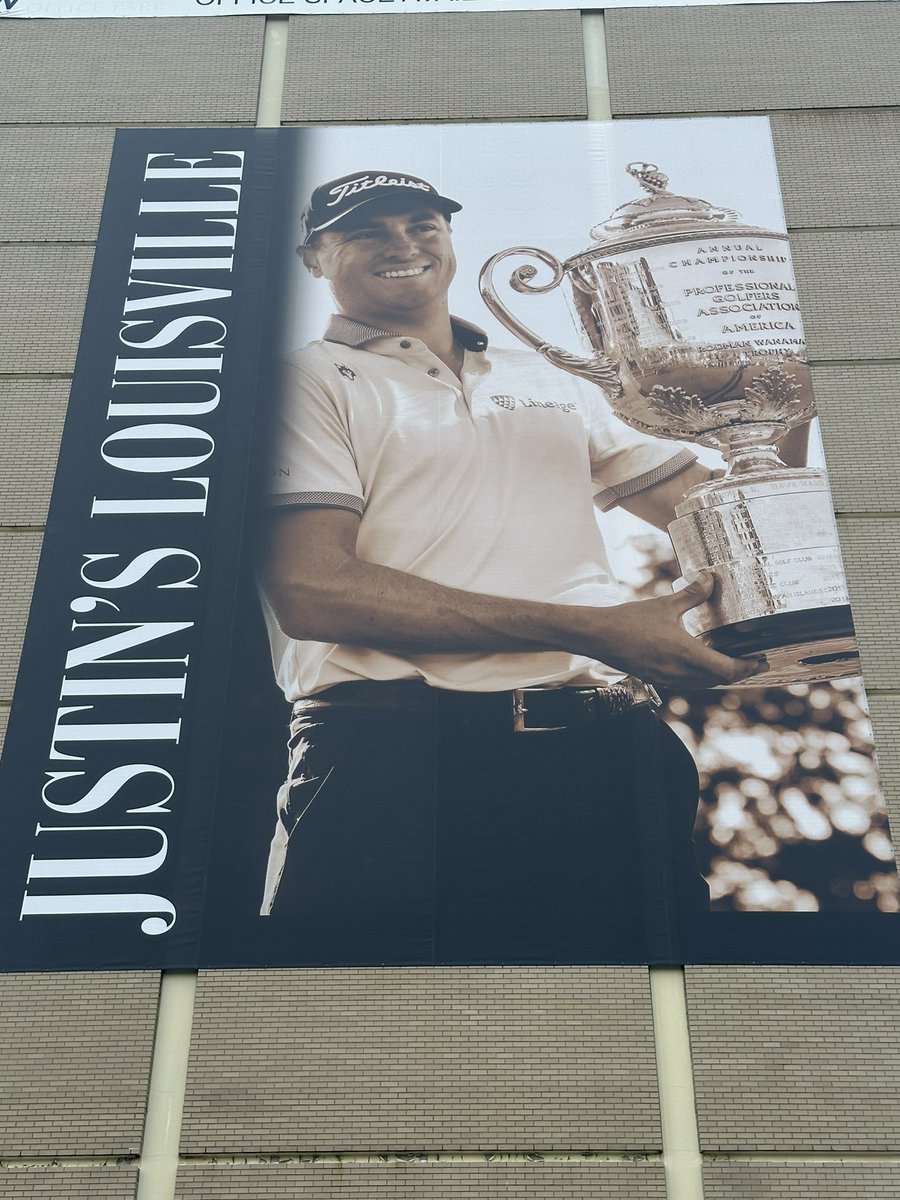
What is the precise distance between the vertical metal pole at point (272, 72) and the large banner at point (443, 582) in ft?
2.03

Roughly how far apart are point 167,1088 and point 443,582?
17.5 feet

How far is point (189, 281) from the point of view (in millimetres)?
15156

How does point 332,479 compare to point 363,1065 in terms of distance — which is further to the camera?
point 332,479

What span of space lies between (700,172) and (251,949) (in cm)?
1073

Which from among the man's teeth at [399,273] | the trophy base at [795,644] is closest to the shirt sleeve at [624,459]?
the trophy base at [795,644]

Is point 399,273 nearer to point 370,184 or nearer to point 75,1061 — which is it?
point 370,184

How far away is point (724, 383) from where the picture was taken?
46.6 ft

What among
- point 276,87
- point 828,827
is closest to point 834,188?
point 276,87

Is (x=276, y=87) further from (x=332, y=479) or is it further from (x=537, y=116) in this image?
(x=332, y=479)

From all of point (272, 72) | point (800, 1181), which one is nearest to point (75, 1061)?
point (800, 1181)

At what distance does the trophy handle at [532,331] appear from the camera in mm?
14359

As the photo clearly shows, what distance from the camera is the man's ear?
1510 cm

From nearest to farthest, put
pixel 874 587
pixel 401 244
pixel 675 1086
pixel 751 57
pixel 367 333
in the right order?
pixel 675 1086
pixel 874 587
pixel 367 333
pixel 401 244
pixel 751 57

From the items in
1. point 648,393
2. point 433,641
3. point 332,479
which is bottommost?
point 433,641
